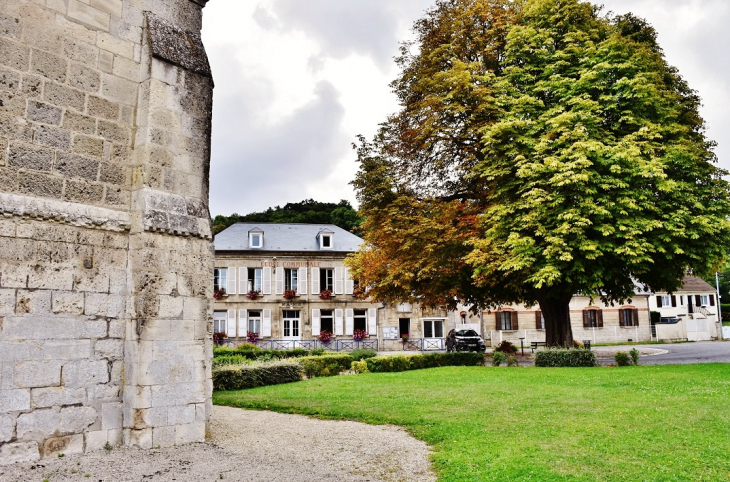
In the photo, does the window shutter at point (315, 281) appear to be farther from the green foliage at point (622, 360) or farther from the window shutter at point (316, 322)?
the green foliage at point (622, 360)

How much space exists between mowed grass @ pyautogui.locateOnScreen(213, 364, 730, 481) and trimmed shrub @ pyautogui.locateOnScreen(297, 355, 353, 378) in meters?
1.60

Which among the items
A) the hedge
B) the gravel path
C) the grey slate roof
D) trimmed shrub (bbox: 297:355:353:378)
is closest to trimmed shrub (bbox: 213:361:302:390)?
trimmed shrub (bbox: 297:355:353:378)

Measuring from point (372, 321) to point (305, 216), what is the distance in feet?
58.6

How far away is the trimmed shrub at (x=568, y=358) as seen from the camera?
648 inches

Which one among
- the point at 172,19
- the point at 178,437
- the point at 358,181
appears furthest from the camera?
the point at 358,181

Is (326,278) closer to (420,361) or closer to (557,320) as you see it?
(420,361)

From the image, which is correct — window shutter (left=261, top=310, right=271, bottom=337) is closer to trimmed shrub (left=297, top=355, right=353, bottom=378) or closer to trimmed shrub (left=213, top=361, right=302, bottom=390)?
trimmed shrub (left=297, top=355, right=353, bottom=378)

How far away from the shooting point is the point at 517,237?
14.4 meters

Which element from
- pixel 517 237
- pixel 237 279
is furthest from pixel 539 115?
pixel 237 279

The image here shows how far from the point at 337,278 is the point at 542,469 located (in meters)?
26.7

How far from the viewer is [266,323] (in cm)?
3067

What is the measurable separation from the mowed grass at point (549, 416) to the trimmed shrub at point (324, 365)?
1595mm

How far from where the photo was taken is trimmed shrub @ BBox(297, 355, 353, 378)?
1567 cm

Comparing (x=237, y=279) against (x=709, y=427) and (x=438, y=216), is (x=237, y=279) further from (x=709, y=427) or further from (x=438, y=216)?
(x=709, y=427)
